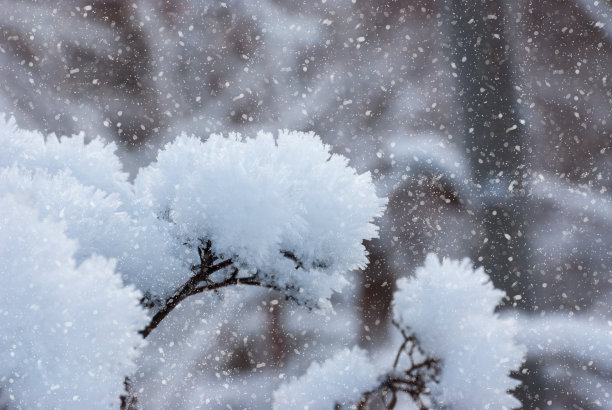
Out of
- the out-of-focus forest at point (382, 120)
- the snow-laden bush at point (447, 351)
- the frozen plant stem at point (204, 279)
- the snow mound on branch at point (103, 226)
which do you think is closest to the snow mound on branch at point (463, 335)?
the snow-laden bush at point (447, 351)

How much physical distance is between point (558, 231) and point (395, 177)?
0.58 m

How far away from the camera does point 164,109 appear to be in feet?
5.49

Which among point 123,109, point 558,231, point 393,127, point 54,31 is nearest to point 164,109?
point 123,109

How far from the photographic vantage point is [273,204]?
0.53m

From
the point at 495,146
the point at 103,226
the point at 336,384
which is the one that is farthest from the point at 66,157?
the point at 495,146

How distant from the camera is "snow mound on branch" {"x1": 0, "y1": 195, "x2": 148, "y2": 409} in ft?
1.42

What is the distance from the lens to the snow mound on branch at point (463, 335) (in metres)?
0.58

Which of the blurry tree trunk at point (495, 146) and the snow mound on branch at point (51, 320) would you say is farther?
the blurry tree trunk at point (495, 146)

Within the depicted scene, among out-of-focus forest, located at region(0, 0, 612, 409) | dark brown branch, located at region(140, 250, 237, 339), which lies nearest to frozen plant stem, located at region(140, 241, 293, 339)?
dark brown branch, located at region(140, 250, 237, 339)

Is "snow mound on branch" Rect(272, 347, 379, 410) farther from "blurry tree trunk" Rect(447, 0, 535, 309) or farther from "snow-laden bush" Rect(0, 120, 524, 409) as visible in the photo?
"blurry tree trunk" Rect(447, 0, 535, 309)

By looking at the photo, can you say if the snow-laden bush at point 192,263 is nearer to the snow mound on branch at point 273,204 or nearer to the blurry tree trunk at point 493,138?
the snow mound on branch at point 273,204

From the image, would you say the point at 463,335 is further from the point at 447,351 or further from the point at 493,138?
the point at 493,138

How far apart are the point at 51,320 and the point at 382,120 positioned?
146cm

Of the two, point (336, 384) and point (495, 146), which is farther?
point (495, 146)
